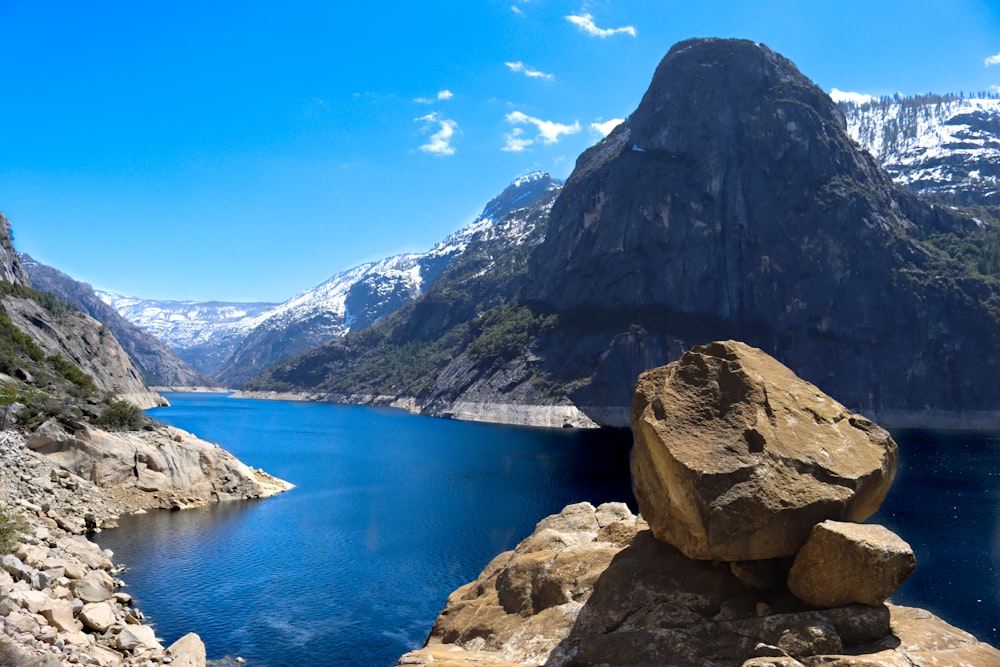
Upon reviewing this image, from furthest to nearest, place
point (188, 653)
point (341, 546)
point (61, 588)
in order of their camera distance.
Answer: point (341, 546)
point (61, 588)
point (188, 653)

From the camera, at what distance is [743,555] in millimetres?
17203

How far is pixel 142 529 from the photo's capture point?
5328 cm

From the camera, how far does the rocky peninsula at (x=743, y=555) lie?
1592 cm

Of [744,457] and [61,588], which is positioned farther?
[61,588]

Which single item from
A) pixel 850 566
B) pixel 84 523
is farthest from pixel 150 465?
pixel 850 566

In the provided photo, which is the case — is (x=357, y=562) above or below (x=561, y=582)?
below

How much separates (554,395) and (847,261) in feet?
295

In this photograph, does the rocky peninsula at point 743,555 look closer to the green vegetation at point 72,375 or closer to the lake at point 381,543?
the lake at point 381,543

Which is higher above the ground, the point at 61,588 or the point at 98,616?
the point at 61,588

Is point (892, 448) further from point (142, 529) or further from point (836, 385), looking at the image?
point (836, 385)

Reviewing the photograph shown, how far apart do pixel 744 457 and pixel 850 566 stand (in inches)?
126

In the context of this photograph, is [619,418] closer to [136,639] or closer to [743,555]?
[136,639]

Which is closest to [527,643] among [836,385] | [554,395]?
[554,395]

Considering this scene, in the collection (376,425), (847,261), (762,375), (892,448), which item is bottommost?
(376,425)
